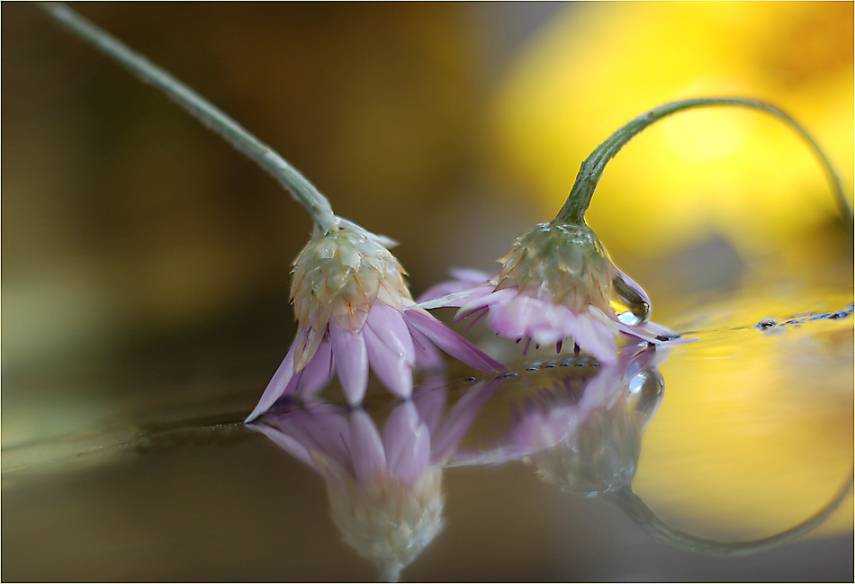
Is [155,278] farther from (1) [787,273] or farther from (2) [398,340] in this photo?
(2) [398,340]

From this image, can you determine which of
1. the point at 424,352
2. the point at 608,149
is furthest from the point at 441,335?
the point at 608,149

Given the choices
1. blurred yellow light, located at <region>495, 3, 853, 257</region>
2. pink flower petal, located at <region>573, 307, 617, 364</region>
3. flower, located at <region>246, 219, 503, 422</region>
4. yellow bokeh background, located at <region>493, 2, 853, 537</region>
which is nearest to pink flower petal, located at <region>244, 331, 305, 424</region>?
flower, located at <region>246, 219, 503, 422</region>

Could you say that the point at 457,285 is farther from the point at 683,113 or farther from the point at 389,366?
the point at 683,113

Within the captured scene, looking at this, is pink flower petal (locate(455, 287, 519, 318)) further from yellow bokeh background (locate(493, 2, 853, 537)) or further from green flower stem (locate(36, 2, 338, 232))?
yellow bokeh background (locate(493, 2, 853, 537))

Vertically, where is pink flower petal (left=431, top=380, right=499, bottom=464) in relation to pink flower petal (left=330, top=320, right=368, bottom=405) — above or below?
below

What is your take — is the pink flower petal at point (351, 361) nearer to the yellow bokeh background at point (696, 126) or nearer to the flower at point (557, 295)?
the flower at point (557, 295)

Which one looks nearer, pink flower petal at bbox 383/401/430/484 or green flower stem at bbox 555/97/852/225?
pink flower petal at bbox 383/401/430/484

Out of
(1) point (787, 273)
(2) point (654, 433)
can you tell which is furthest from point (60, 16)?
(1) point (787, 273)
